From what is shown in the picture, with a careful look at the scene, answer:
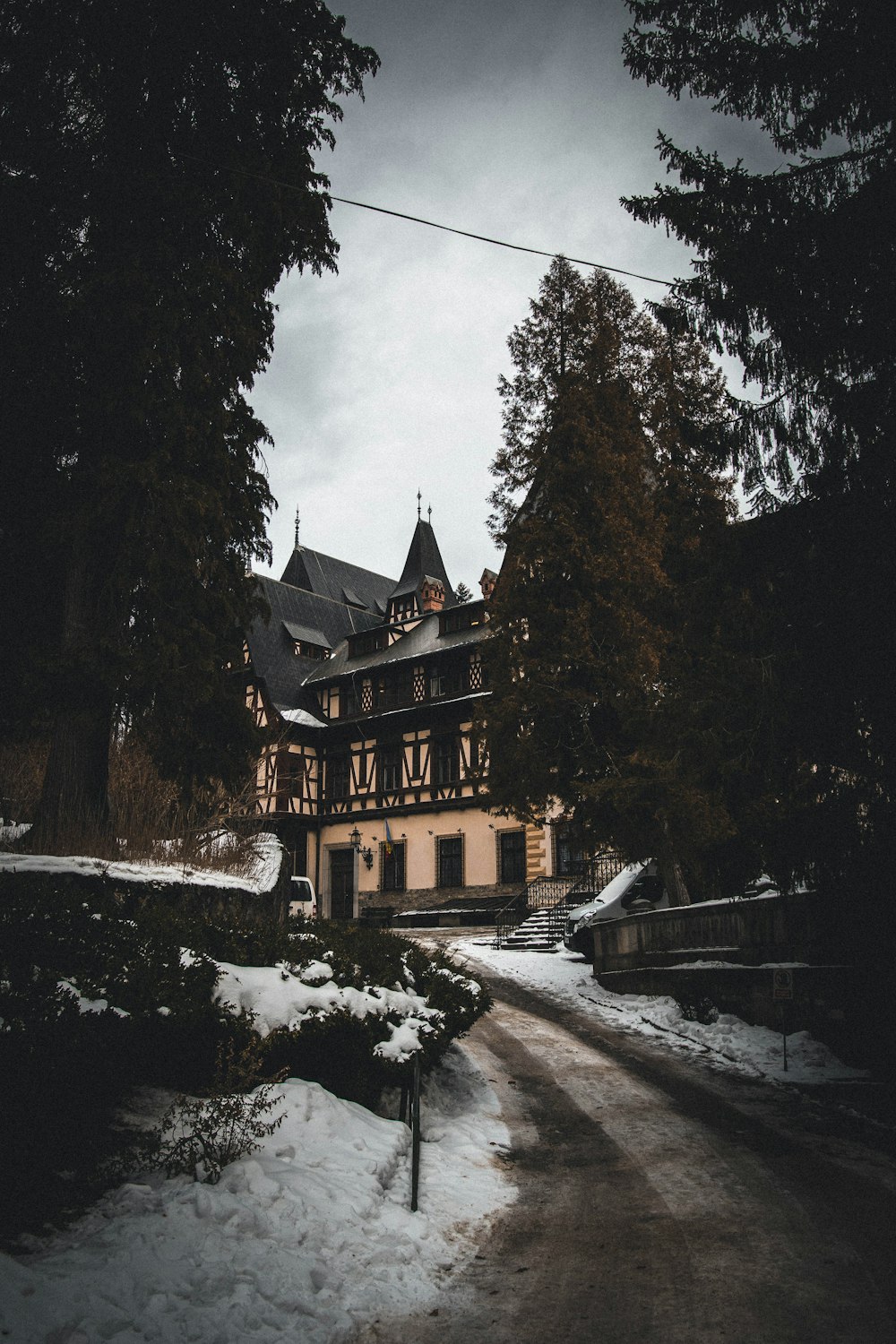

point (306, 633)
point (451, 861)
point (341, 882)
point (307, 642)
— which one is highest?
point (306, 633)

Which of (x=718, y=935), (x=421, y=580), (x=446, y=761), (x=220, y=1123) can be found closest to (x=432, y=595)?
(x=421, y=580)

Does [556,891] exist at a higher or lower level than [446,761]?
lower

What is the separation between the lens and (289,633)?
43.4 meters

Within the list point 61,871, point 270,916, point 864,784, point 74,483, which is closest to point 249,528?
point 74,483

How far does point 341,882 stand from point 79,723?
2936cm

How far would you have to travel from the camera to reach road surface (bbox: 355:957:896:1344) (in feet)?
14.8

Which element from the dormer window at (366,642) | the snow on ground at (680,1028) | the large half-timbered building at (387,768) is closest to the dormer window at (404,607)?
the large half-timbered building at (387,768)

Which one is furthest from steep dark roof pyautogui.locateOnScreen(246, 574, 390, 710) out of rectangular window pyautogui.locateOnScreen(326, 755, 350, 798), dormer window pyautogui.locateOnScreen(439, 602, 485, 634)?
dormer window pyautogui.locateOnScreen(439, 602, 485, 634)

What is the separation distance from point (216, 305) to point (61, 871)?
753cm

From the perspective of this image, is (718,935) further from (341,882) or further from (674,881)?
(341,882)

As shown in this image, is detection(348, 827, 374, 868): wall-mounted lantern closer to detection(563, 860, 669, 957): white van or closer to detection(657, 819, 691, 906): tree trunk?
detection(563, 860, 669, 957): white van

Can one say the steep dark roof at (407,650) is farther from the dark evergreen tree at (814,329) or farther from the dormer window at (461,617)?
the dark evergreen tree at (814,329)

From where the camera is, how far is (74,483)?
36.5ft

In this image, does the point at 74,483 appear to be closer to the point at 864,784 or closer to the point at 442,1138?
the point at 442,1138
